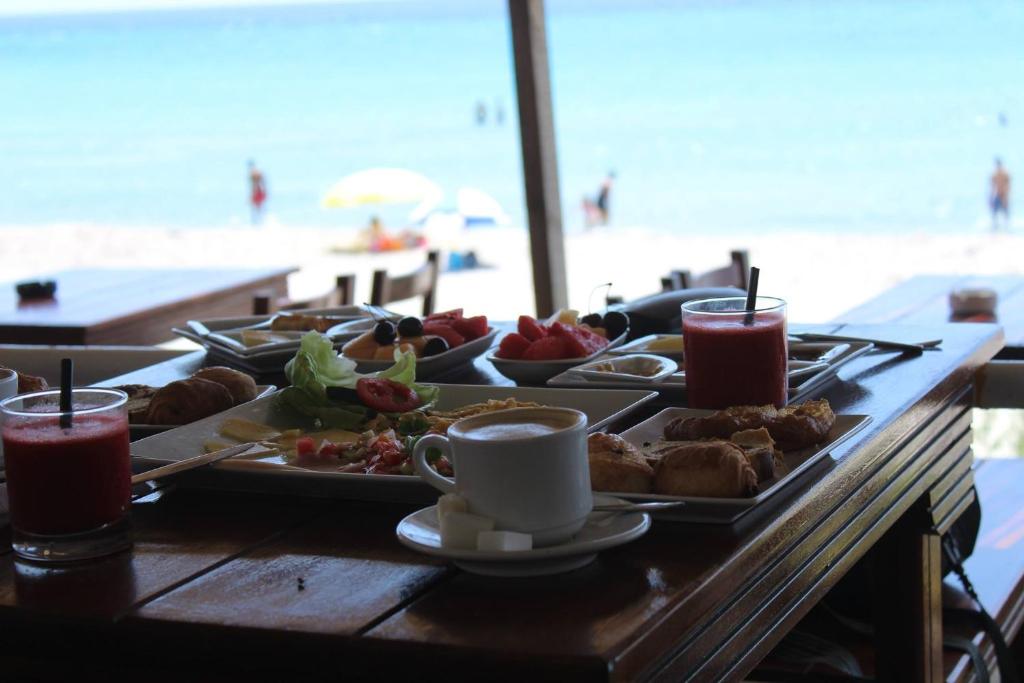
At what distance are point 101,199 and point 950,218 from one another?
1906 cm

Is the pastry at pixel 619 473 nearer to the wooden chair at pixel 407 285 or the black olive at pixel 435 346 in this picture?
the black olive at pixel 435 346

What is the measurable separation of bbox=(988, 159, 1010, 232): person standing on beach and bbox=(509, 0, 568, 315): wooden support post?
57.5 ft

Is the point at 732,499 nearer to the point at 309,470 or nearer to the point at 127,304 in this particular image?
the point at 309,470

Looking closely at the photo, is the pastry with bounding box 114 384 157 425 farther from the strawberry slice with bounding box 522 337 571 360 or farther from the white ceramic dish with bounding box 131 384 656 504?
the strawberry slice with bounding box 522 337 571 360

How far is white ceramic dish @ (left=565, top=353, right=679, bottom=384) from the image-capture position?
1.64 meters

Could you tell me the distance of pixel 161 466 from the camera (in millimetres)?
1298

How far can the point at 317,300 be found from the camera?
3.79 m

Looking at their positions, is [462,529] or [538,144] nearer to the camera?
[462,529]

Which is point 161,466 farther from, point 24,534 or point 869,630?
point 869,630

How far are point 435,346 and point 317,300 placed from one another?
2022 millimetres

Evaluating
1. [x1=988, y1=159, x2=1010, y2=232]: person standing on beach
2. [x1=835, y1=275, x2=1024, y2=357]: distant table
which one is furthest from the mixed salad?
[x1=988, y1=159, x2=1010, y2=232]: person standing on beach

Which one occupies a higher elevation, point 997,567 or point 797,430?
point 797,430

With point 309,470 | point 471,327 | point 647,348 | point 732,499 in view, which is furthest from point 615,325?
point 732,499

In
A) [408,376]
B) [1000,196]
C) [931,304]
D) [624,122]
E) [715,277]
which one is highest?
[624,122]
